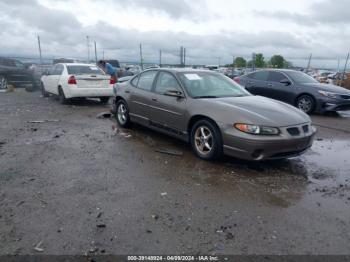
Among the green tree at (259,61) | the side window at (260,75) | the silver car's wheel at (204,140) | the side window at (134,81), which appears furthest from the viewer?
the green tree at (259,61)

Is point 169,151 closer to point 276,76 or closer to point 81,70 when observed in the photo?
point 81,70

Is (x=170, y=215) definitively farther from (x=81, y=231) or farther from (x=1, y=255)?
(x=1, y=255)

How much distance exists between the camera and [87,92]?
416 inches

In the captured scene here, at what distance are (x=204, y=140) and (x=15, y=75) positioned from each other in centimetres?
1443

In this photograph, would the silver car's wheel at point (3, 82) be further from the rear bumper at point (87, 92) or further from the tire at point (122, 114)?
the tire at point (122, 114)

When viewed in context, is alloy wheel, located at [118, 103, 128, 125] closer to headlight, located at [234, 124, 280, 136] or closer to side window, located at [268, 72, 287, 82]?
headlight, located at [234, 124, 280, 136]

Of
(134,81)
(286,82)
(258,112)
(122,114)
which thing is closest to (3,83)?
(122,114)

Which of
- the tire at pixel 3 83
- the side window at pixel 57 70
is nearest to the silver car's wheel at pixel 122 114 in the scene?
the side window at pixel 57 70

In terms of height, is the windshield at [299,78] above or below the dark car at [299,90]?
above

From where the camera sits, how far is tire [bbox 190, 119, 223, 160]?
4.70 metres

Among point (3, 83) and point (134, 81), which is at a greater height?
point (134, 81)

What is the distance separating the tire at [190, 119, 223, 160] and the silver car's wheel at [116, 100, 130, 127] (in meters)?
2.41

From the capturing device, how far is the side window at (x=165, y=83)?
18.5 feet

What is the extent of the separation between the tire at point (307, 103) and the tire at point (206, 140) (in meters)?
6.33
